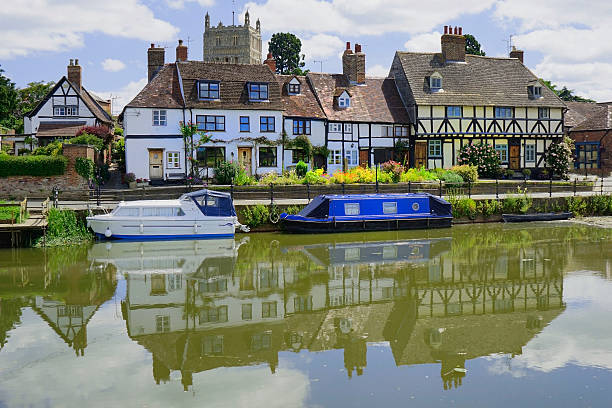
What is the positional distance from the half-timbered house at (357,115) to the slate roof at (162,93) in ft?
31.3

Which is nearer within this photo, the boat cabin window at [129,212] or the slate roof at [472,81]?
the boat cabin window at [129,212]

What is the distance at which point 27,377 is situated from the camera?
10234mm

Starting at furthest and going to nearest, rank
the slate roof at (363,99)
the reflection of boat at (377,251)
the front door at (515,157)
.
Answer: the front door at (515,157)
the slate roof at (363,99)
the reflection of boat at (377,251)

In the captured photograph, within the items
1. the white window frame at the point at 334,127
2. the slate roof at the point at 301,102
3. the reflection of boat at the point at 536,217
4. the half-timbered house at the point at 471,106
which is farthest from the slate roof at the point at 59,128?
the reflection of boat at the point at 536,217

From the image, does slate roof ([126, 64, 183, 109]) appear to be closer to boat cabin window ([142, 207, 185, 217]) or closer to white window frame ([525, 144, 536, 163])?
boat cabin window ([142, 207, 185, 217])

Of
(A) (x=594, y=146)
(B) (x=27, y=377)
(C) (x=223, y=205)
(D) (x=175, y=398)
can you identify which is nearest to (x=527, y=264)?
(C) (x=223, y=205)

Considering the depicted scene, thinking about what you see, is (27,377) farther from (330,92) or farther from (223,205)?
(330,92)

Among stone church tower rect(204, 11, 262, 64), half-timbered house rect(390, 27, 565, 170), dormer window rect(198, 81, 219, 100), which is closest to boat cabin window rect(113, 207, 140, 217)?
dormer window rect(198, 81, 219, 100)

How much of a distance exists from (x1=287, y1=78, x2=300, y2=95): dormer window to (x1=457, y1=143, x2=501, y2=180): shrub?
1157cm

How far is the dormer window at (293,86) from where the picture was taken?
129 ft

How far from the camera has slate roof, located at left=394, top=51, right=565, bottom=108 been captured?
40.6 meters

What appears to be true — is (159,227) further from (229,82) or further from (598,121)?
(598,121)

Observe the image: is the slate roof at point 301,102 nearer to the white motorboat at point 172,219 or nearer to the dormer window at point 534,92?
the white motorboat at point 172,219

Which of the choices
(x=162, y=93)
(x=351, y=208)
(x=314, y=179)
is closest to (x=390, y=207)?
(x=351, y=208)
